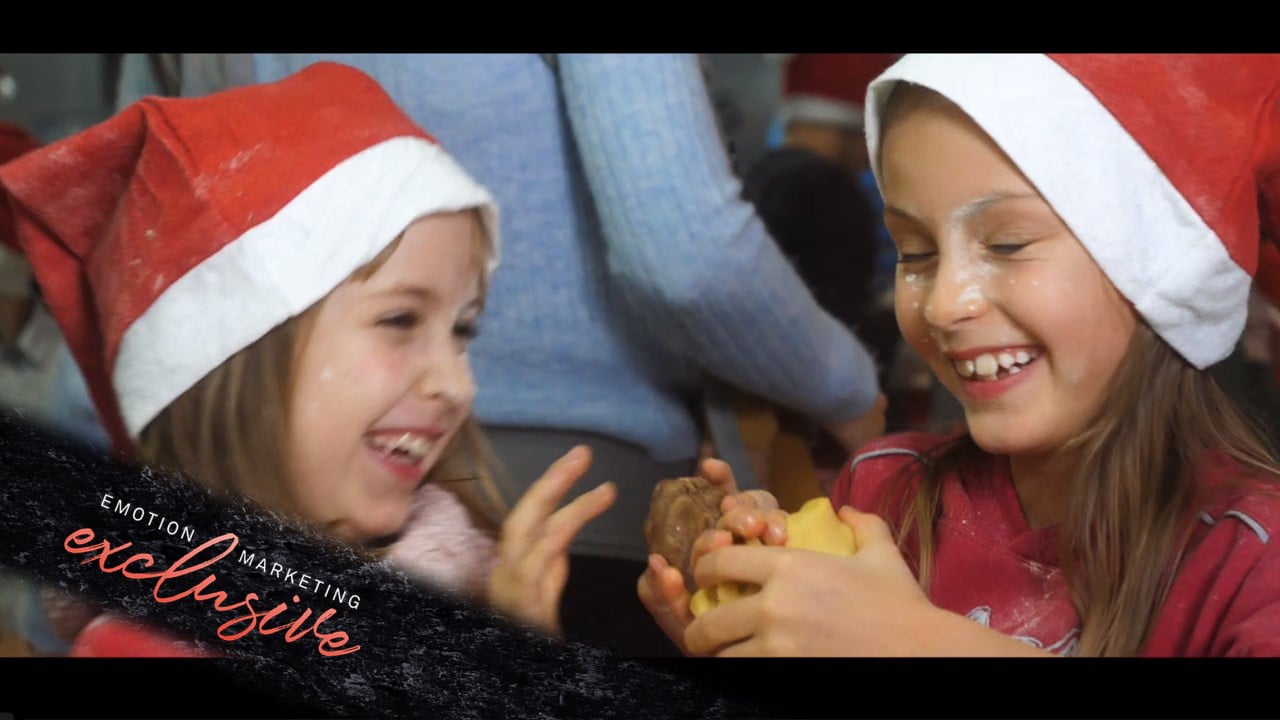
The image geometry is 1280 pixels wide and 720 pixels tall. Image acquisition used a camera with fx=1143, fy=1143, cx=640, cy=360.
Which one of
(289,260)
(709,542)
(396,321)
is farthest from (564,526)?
(289,260)

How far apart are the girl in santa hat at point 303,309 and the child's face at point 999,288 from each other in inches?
15.1

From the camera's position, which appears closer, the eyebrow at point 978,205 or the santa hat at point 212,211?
the eyebrow at point 978,205

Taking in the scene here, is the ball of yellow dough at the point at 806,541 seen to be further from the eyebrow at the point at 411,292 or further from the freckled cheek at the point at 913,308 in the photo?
the eyebrow at the point at 411,292

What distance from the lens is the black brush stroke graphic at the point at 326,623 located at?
1170 millimetres

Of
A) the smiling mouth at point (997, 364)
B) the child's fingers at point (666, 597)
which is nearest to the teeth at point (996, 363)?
the smiling mouth at point (997, 364)

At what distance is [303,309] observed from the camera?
1116 millimetres

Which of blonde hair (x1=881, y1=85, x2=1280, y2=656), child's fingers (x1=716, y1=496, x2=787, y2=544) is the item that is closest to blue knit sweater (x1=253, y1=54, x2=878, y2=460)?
child's fingers (x1=716, y1=496, x2=787, y2=544)

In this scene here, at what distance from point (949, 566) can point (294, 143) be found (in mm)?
759

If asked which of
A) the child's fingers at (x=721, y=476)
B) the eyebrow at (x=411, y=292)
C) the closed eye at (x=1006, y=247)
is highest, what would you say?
the closed eye at (x=1006, y=247)

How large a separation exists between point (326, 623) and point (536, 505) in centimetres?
26

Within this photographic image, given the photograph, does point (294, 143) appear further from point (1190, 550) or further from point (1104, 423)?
point (1190, 550)

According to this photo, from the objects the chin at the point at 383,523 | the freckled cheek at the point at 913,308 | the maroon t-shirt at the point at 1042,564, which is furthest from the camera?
the chin at the point at 383,523

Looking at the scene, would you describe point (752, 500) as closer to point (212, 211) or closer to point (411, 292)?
point (411, 292)
